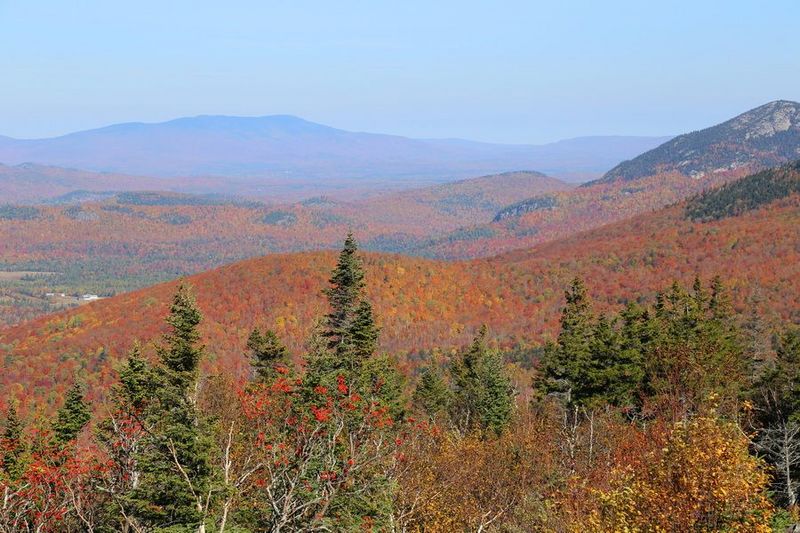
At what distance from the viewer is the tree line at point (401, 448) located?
59.0 feet

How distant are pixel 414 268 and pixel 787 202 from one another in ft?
337

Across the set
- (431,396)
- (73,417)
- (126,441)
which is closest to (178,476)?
(126,441)

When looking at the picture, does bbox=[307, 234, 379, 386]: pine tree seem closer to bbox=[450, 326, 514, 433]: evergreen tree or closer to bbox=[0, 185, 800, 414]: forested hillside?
bbox=[450, 326, 514, 433]: evergreen tree

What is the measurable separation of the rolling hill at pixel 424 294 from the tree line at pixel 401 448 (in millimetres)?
78254

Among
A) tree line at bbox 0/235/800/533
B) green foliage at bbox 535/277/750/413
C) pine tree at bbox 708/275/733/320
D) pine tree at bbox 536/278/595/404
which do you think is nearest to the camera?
tree line at bbox 0/235/800/533

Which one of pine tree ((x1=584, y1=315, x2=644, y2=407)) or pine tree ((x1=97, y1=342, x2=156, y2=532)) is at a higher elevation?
pine tree ((x1=97, y1=342, x2=156, y2=532))

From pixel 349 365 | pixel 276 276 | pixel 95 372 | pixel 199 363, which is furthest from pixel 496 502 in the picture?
pixel 276 276

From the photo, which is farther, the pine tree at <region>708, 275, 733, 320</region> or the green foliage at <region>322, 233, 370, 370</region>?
the pine tree at <region>708, 275, 733, 320</region>

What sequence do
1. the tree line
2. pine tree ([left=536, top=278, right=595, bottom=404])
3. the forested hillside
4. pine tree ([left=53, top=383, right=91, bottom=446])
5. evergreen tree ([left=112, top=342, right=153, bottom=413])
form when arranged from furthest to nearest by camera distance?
the forested hillside → pine tree ([left=53, top=383, right=91, bottom=446]) → pine tree ([left=536, top=278, right=595, bottom=404]) → evergreen tree ([left=112, top=342, right=153, bottom=413]) → the tree line

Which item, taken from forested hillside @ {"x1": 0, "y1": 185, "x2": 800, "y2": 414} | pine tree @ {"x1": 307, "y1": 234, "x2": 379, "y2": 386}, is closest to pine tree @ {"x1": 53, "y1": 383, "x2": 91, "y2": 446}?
pine tree @ {"x1": 307, "y1": 234, "x2": 379, "y2": 386}

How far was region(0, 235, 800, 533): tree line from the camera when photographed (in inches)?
708

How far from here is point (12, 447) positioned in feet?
130

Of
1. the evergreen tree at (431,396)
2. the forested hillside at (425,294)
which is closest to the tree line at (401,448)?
the evergreen tree at (431,396)

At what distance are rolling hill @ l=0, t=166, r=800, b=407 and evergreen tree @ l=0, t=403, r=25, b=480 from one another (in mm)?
74850
